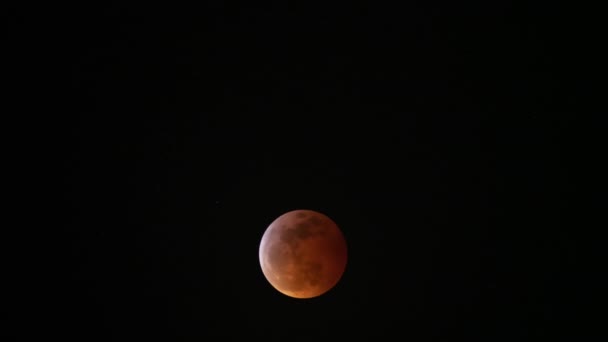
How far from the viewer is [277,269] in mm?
4883

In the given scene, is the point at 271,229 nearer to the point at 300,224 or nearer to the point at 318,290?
the point at 300,224

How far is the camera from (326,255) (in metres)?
4.86

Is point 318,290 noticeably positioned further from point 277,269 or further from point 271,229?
point 271,229

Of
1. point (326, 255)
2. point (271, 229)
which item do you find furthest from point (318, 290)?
point (271, 229)

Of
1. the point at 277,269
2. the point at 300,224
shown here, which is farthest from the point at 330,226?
the point at 277,269

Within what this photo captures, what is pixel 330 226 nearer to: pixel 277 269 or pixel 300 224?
pixel 300 224

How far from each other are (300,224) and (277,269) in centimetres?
47

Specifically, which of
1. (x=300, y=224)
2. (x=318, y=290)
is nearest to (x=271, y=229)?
(x=300, y=224)

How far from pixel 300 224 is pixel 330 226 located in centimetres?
32

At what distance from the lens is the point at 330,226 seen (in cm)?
513

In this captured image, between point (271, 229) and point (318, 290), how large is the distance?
0.75m

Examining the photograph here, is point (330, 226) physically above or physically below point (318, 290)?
above

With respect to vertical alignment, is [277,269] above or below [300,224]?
below

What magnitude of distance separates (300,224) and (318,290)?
63cm
